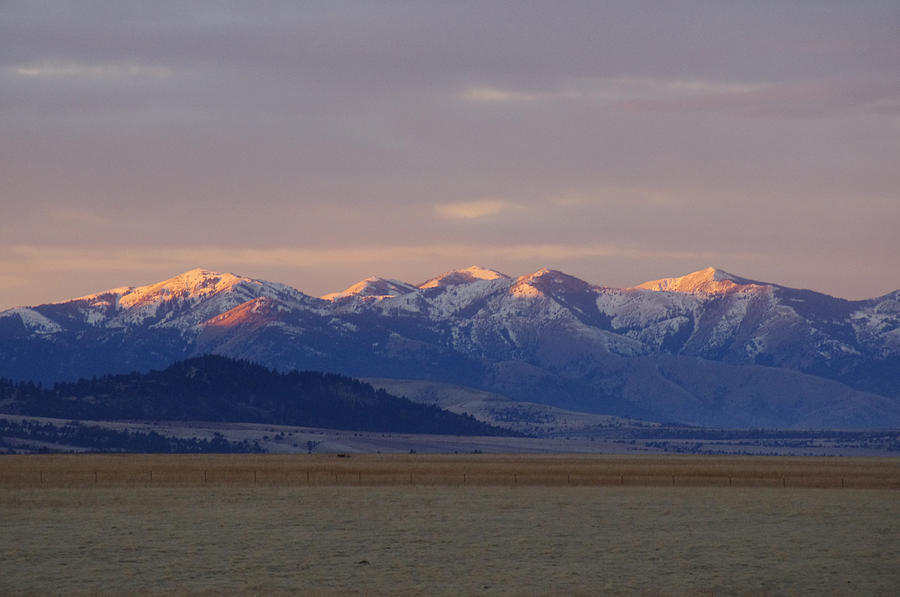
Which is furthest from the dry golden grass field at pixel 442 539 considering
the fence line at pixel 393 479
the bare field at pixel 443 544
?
the fence line at pixel 393 479

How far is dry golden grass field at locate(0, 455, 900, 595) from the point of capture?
53.1 meters

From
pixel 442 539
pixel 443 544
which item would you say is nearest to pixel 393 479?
pixel 442 539

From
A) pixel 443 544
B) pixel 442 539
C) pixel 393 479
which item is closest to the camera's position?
pixel 443 544

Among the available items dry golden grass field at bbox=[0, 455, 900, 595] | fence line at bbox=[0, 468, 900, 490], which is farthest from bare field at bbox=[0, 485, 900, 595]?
fence line at bbox=[0, 468, 900, 490]

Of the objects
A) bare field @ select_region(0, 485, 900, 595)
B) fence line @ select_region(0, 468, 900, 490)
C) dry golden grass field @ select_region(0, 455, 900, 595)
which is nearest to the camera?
bare field @ select_region(0, 485, 900, 595)

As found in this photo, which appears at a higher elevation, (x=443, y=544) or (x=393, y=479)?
Answer: (x=393, y=479)

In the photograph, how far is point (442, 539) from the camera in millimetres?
68062

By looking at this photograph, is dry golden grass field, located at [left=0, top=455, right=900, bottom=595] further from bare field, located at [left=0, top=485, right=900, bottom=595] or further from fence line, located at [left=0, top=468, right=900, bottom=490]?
fence line, located at [left=0, top=468, right=900, bottom=490]

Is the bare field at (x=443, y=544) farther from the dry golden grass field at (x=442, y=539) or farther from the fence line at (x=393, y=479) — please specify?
the fence line at (x=393, y=479)

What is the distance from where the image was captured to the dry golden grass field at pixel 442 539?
174ft

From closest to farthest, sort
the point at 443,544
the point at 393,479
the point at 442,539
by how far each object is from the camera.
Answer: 1. the point at 443,544
2. the point at 442,539
3. the point at 393,479

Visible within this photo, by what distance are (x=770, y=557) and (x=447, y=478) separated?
2763 inches

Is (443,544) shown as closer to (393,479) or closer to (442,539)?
(442,539)

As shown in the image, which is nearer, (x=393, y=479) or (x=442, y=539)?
(x=442, y=539)
